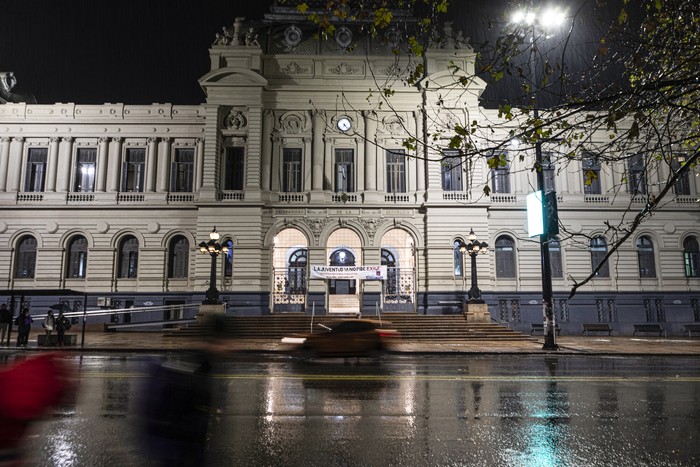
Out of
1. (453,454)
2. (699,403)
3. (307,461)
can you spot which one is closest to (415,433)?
(453,454)

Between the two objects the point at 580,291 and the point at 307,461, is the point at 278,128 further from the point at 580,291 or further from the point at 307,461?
the point at 307,461

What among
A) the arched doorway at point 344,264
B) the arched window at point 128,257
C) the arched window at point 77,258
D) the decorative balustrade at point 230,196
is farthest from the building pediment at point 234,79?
the arched window at point 77,258

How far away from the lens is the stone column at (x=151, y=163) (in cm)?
3105

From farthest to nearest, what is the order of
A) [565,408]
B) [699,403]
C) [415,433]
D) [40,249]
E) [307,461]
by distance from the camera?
[40,249]
[699,403]
[565,408]
[415,433]
[307,461]

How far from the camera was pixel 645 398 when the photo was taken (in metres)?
8.85

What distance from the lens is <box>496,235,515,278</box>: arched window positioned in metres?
30.5

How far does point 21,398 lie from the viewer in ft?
7.00

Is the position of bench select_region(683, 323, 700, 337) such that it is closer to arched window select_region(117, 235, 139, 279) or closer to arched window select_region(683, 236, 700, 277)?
arched window select_region(683, 236, 700, 277)

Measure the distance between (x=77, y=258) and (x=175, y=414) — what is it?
31.1m

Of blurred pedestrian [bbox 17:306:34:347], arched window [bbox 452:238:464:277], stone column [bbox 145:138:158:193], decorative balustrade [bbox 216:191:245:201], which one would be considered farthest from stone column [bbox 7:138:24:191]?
arched window [bbox 452:238:464:277]

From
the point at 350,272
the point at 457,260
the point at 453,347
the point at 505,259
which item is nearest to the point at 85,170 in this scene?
the point at 350,272

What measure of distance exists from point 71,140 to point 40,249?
7426 millimetres

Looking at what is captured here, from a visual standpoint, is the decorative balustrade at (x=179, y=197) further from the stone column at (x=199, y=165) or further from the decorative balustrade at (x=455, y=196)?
the decorative balustrade at (x=455, y=196)

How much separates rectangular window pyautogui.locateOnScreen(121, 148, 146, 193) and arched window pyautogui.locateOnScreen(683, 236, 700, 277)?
119 feet
